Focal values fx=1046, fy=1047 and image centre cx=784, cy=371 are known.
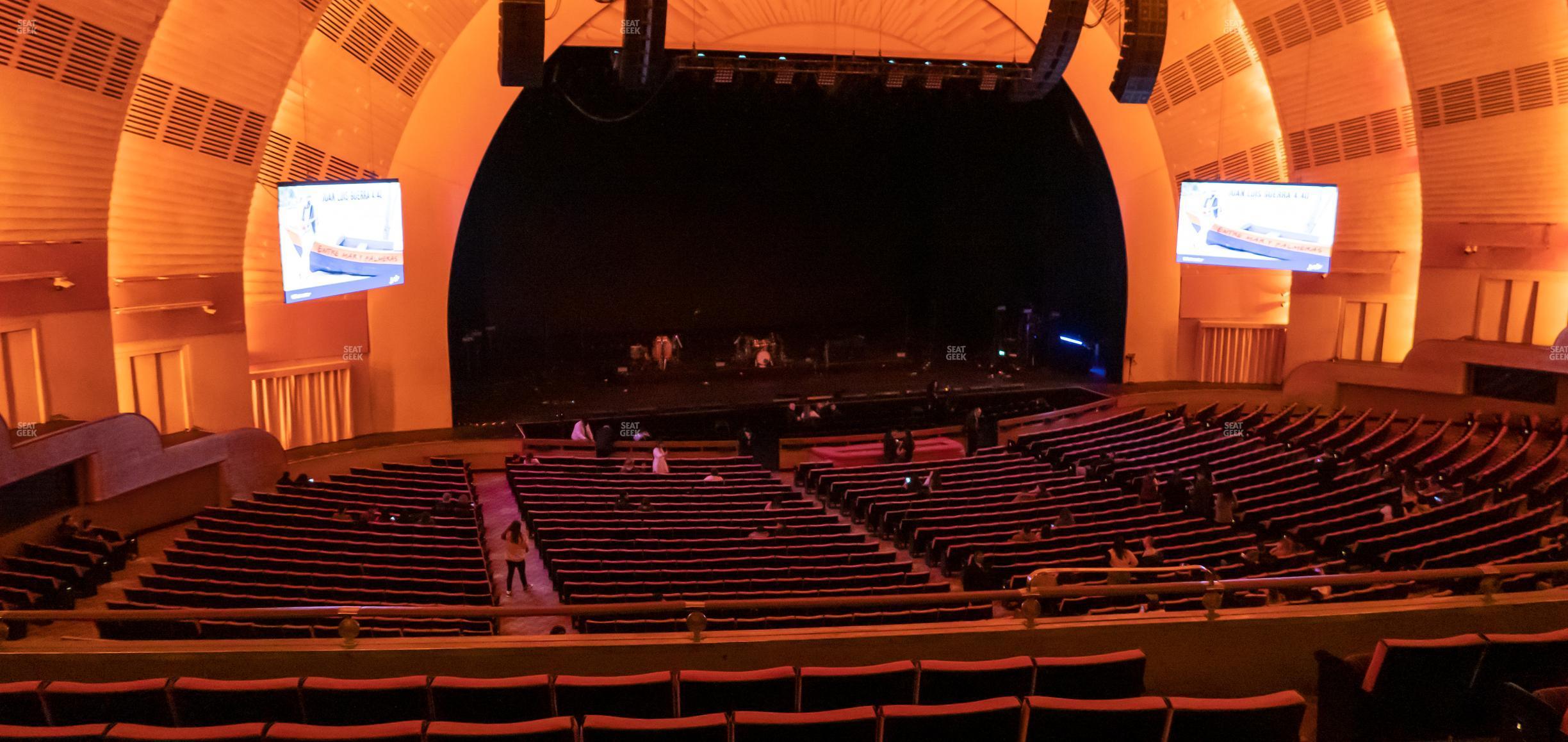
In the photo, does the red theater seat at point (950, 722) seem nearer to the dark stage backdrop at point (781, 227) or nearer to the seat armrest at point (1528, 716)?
the seat armrest at point (1528, 716)

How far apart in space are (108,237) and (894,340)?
16996 mm

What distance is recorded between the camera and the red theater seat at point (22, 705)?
4.45 metres

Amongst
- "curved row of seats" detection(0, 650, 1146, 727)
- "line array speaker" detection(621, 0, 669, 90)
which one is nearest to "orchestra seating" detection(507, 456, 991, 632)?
"curved row of seats" detection(0, 650, 1146, 727)

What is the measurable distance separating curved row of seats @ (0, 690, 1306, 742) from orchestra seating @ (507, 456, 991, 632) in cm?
195

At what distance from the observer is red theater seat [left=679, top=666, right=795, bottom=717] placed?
4.65m

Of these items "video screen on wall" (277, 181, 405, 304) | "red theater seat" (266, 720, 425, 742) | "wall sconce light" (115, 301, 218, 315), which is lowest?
"red theater seat" (266, 720, 425, 742)

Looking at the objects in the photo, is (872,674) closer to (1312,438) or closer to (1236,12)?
(1312,438)

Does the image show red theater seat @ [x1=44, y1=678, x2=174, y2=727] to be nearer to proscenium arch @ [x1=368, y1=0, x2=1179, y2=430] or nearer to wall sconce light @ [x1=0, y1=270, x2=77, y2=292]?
wall sconce light @ [x1=0, y1=270, x2=77, y2=292]

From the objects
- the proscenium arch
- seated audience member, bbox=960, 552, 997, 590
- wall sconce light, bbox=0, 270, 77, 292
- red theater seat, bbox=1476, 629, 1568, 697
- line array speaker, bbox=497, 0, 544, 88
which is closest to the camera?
red theater seat, bbox=1476, 629, 1568, 697

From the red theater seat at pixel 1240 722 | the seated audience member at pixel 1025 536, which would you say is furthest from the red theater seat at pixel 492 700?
the seated audience member at pixel 1025 536

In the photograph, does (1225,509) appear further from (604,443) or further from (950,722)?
(604,443)

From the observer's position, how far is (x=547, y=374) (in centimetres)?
2383

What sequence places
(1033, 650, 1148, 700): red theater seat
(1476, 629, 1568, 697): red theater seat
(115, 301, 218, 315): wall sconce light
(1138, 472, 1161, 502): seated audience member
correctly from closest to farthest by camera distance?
(1033, 650, 1148, 700): red theater seat, (1476, 629, 1568, 697): red theater seat, (1138, 472, 1161, 502): seated audience member, (115, 301, 218, 315): wall sconce light

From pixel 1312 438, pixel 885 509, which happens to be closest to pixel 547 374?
pixel 885 509
